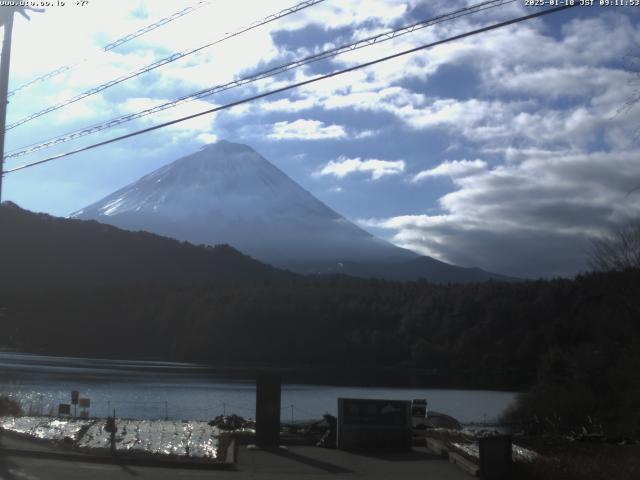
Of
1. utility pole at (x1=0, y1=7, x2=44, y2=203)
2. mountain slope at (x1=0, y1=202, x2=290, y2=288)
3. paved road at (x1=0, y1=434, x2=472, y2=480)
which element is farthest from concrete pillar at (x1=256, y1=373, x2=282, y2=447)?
mountain slope at (x1=0, y1=202, x2=290, y2=288)

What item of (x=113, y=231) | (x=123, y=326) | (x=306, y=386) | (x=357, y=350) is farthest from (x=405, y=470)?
(x=113, y=231)

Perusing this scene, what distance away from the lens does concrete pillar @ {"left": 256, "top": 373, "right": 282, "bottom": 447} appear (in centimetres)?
1684

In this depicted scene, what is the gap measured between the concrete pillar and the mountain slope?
51211mm

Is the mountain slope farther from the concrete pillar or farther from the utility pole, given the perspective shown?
the concrete pillar

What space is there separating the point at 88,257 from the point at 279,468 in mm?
73066

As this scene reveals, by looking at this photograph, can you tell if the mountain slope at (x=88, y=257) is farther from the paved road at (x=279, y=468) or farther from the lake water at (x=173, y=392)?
the paved road at (x=279, y=468)

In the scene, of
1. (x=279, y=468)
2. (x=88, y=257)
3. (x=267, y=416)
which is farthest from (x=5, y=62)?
(x=88, y=257)

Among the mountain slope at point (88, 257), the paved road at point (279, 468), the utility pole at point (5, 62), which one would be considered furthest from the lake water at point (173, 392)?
the paved road at point (279, 468)

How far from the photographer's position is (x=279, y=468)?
567 inches

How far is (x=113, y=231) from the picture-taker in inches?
3531

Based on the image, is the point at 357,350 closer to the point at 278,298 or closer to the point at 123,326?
the point at 278,298

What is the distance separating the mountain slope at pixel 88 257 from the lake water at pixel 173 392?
35.0 ft

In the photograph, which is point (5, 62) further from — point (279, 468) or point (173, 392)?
point (173, 392)

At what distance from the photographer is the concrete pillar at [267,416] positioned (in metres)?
16.8
